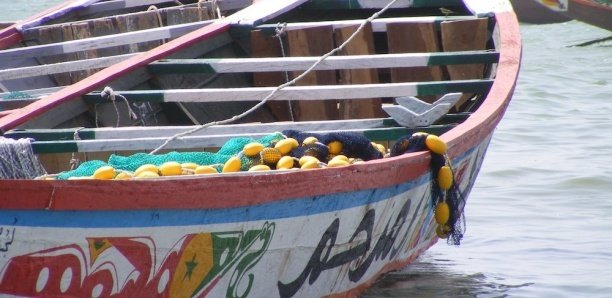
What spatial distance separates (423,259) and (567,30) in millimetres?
16710

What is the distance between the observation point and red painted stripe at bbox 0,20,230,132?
5336 millimetres

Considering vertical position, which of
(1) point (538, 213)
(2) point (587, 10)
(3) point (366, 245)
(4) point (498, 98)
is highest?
(4) point (498, 98)

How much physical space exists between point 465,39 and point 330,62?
3.28 feet

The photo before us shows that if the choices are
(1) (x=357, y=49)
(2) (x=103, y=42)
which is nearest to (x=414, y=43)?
(1) (x=357, y=49)

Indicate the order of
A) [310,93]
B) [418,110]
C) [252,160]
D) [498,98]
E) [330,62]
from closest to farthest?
[252,160]
[418,110]
[498,98]
[310,93]
[330,62]

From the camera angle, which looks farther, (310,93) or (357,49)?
(357,49)

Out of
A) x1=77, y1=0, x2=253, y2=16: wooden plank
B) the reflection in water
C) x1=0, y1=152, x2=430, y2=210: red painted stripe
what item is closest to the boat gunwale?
x1=0, y1=152, x2=430, y2=210: red painted stripe

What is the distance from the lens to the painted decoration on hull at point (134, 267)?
359 centimetres

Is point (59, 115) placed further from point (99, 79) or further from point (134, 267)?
point (134, 267)

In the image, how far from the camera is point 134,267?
3.70 metres

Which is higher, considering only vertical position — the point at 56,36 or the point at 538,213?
the point at 56,36

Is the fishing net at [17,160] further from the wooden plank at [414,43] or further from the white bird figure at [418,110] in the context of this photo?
the wooden plank at [414,43]

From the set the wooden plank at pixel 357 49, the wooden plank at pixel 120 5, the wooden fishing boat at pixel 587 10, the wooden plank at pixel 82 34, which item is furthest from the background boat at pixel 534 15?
the wooden plank at pixel 357 49

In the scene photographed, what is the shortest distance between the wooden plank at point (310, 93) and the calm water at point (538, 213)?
90 cm
